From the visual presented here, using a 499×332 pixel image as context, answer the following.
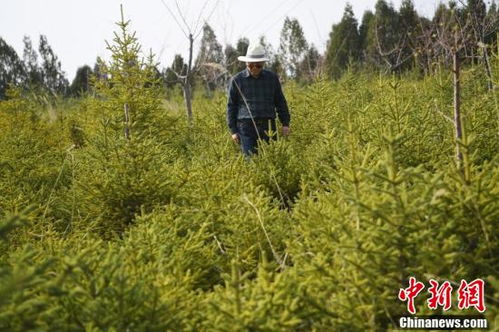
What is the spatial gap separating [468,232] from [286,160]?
2640mm

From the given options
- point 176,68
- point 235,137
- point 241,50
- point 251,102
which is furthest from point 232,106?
point 241,50

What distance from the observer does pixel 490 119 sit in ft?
14.4

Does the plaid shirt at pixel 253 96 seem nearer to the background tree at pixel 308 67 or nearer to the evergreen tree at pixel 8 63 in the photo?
the background tree at pixel 308 67

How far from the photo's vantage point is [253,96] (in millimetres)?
5746

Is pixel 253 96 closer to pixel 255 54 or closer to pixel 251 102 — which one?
pixel 251 102

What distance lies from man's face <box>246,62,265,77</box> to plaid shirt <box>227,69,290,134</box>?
75mm


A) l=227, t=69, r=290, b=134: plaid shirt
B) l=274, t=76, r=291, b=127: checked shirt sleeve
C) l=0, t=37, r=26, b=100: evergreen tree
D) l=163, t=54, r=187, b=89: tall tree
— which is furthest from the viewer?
l=0, t=37, r=26, b=100: evergreen tree

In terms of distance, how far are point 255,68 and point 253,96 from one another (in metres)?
0.39

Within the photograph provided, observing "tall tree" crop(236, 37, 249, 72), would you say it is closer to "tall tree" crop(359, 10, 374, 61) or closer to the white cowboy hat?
"tall tree" crop(359, 10, 374, 61)

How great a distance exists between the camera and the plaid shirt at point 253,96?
5.73 metres

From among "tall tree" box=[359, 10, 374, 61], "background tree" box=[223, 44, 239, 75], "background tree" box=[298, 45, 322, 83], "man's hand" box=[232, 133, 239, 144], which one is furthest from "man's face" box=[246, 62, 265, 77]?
"tall tree" box=[359, 10, 374, 61]

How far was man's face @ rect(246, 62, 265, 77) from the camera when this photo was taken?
5.55 metres

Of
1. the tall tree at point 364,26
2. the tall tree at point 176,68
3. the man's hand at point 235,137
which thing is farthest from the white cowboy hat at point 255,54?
the tall tree at point 364,26

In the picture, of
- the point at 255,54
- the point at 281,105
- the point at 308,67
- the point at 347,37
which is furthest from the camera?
the point at 347,37
